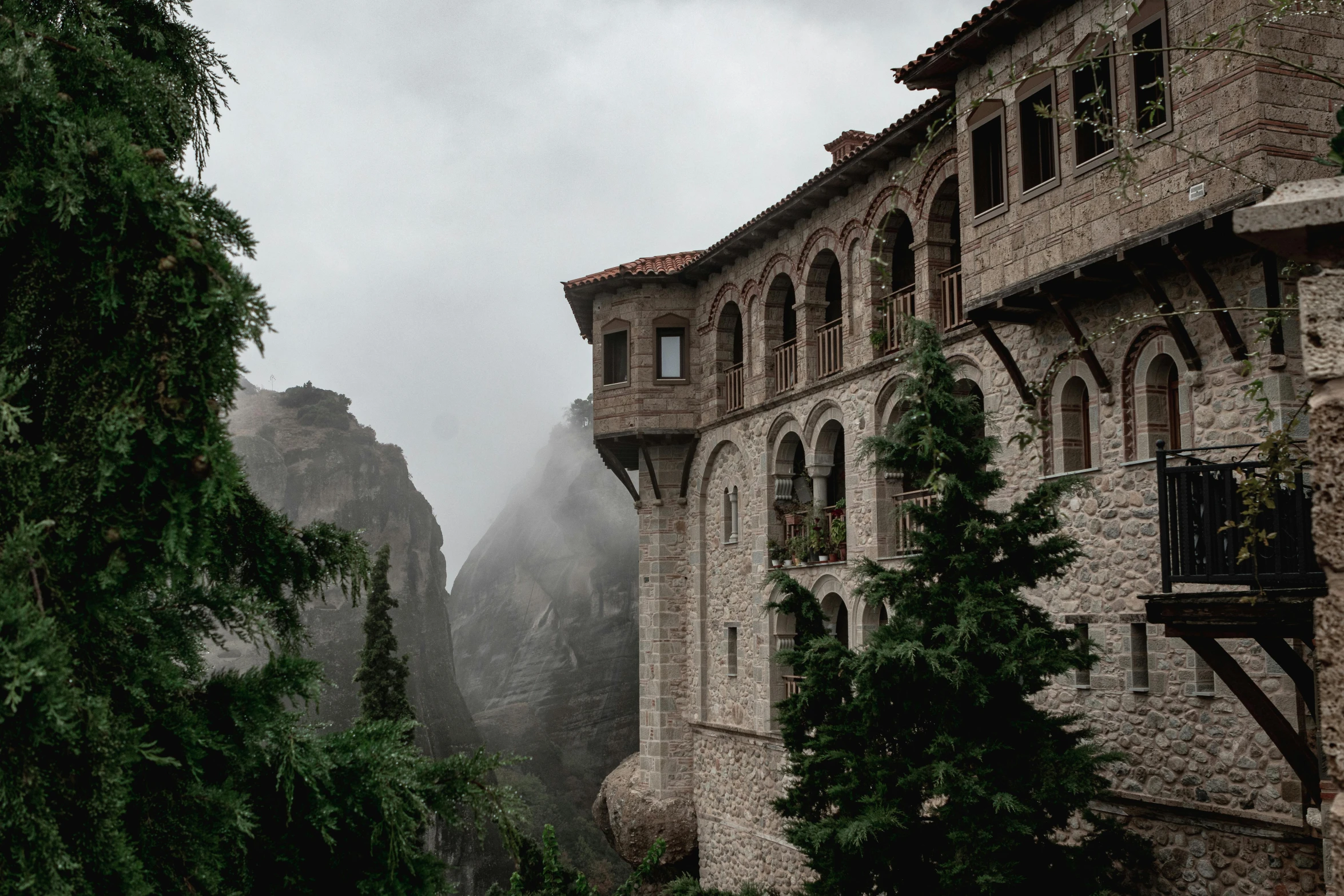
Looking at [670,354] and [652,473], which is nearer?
[652,473]

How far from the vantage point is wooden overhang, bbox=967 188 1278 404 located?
33.3 ft

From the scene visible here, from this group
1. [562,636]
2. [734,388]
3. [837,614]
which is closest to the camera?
[837,614]

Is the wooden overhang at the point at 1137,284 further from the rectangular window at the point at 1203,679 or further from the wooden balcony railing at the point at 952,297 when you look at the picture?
the rectangular window at the point at 1203,679

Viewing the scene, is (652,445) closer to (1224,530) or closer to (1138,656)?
(1138,656)

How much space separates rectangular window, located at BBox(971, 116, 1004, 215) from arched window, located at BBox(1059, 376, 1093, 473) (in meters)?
2.43

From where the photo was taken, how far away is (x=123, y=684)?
4922mm

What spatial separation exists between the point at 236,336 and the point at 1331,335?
403 cm

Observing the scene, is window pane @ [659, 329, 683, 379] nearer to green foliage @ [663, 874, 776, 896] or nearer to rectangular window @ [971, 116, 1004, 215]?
rectangular window @ [971, 116, 1004, 215]

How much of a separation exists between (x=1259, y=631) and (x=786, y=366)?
512 inches

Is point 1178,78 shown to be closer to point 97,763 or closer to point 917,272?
point 917,272

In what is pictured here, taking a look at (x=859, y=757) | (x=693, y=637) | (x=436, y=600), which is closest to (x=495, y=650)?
(x=436, y=600)

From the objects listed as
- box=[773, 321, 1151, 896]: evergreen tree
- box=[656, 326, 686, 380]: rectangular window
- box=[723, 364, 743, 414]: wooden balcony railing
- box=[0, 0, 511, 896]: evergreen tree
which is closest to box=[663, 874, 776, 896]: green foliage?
box=[773, 321, 1151, 896]: evergreen tree

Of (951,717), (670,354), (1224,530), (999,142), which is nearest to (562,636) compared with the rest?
(670,354)

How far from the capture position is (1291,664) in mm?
7945
